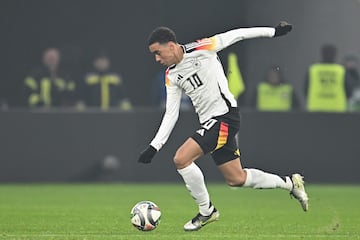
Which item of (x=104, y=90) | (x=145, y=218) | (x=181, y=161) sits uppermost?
(x=181, y=161)

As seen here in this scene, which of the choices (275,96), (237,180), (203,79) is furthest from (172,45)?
(275,96)

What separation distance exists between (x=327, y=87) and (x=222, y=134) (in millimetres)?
9270

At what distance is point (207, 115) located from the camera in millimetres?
11422

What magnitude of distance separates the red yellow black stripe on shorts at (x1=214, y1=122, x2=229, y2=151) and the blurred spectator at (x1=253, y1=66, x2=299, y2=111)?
937cm

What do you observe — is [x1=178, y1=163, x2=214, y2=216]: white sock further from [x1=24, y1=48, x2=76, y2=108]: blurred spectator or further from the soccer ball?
[x1=24, y1=48, x2=76, y2=108]: blurred spectator

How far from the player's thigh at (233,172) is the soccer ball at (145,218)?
0.83m

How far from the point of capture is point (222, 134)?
11.3 metres

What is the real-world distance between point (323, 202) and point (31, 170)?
215 inches

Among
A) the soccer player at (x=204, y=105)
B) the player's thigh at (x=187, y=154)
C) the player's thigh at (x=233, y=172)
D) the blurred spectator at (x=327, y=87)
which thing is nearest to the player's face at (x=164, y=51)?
the soccer player at (x=204, y=105)

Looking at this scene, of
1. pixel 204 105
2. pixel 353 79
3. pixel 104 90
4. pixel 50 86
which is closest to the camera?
pixel 204 105

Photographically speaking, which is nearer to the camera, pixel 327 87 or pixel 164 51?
pixel 164 51

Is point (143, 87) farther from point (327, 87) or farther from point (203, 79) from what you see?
point (203, 79)

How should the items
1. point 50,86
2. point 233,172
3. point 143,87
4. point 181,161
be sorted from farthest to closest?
point 143,87 → point 50,86 → point 233,172 → point 181,161

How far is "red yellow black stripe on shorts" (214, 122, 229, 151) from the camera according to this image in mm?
11328
